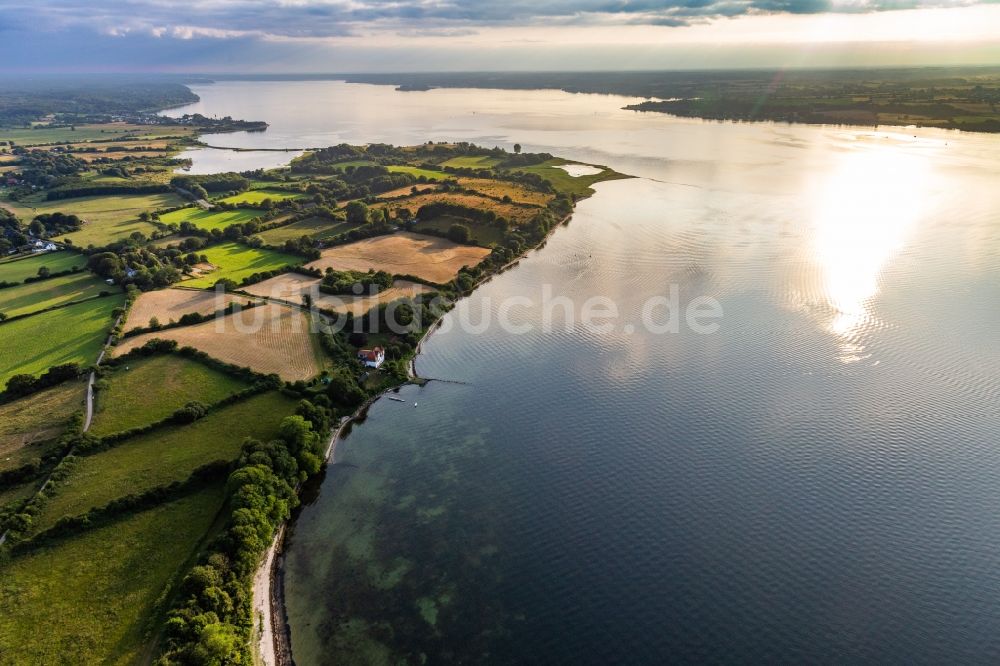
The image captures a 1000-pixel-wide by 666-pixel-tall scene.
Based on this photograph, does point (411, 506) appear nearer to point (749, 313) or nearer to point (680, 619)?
point (680, 619)

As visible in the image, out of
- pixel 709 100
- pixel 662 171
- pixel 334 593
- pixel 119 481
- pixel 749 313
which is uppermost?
pixel 709 100

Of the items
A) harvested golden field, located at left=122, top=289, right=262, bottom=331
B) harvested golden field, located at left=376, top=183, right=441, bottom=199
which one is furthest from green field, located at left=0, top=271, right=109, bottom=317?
harvested golden field, located at left=376, top=183, right=441, bottom=199

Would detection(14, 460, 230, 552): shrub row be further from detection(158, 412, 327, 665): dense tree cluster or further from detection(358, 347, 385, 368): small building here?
detection(358, 347, 385, 368): small building

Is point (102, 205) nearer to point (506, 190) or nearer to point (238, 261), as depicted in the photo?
point (238, 261)

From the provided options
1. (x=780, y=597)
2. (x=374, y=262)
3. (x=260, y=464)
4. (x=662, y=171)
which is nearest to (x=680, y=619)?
(x=780, y=597)

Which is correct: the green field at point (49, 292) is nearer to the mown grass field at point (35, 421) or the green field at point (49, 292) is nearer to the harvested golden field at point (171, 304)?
the harvested golden field at point (171, 304)

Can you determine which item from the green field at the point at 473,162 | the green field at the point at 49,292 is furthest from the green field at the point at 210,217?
the green field at the point at 473,162
